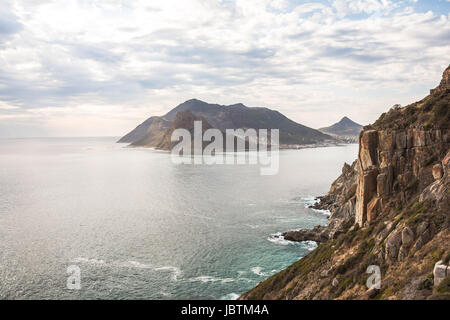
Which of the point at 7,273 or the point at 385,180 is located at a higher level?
the point at 385,180

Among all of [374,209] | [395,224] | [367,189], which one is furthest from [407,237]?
[367,189]

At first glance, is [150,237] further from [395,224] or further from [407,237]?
[407,237]

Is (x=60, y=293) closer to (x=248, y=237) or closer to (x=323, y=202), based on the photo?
(x=248, y=237)

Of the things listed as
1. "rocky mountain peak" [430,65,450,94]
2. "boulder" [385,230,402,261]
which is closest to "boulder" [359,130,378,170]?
"rocky mountain peak" [430,65,450,94]

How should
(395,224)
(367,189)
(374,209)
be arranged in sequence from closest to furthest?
(395,224), (374,209), (367,189)

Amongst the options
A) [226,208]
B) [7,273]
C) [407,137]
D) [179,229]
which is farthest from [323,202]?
[7,273]
